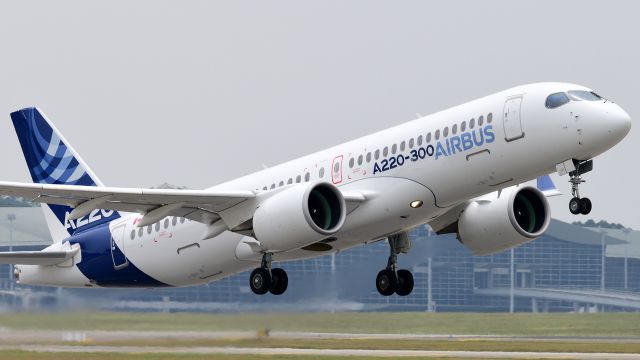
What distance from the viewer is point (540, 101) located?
34969 mm

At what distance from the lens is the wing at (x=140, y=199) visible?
120 feet

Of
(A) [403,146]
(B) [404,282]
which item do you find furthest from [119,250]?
(A) [403,146]

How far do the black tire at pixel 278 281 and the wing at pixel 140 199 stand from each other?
7.94 ft

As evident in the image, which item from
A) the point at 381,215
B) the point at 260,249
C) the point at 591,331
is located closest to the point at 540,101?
the point at 381,215

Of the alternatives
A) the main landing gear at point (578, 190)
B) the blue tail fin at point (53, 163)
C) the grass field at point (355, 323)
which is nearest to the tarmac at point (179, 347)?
the grass field at point (355, 323)

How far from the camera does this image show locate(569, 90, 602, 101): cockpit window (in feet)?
114

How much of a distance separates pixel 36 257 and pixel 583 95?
19.5 meters

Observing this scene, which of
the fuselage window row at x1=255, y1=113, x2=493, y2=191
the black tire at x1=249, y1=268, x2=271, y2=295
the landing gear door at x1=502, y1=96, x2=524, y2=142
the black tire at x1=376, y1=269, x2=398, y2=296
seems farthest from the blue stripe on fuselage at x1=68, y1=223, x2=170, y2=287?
the landing gear door at x1=502, y1=96, x2=524, y2=142

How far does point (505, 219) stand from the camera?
40.4 metres

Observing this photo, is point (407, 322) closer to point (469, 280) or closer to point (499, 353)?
point (499, 353)

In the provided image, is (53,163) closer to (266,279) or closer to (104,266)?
(104,266)

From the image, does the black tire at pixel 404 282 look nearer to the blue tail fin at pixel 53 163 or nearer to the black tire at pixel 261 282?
the black tire at pixel 261 282

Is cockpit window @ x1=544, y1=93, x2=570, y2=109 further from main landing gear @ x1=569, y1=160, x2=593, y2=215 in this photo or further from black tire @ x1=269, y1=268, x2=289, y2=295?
black tire @ x1=269, y1=268, x2=289, y2=295

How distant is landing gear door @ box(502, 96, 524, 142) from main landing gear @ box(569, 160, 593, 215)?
1.72 meters
